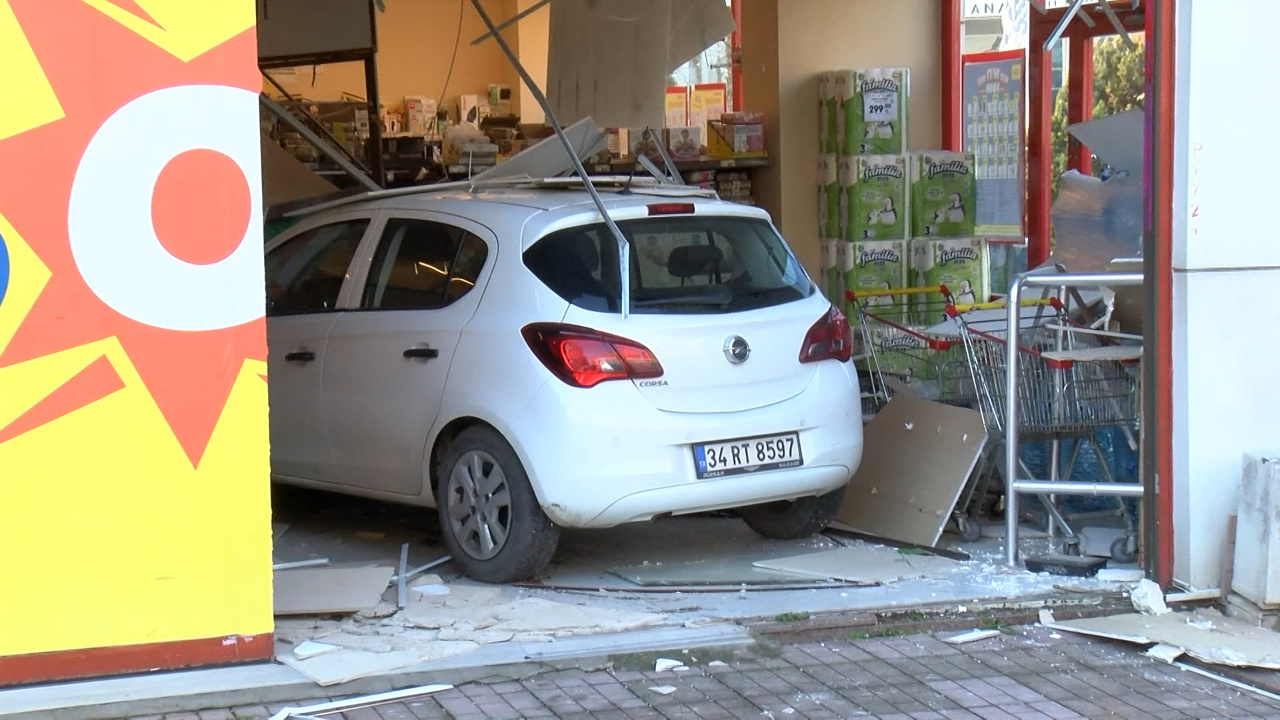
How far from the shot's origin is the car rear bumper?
591cm

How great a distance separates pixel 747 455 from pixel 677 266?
0.86m

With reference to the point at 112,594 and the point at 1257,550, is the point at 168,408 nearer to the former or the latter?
the point at 112,594

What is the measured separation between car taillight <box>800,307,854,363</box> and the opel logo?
0.32m

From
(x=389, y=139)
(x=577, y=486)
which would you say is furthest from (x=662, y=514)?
(x=389, y=139)

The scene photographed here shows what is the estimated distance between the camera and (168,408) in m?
4.90

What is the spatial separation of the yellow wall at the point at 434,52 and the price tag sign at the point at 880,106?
637cm

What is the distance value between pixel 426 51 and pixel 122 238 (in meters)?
12.4

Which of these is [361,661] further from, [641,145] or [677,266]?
[641,145]

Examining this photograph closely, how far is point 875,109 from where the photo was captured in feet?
35.0

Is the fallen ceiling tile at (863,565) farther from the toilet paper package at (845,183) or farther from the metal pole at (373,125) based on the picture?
the metal pole at (373,125)

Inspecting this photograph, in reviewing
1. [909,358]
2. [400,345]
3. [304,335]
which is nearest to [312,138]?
[304,335]

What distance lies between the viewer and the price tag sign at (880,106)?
418 inches

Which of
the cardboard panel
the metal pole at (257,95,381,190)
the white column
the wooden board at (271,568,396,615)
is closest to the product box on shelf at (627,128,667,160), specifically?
the metal pole at (257,95,381,190)

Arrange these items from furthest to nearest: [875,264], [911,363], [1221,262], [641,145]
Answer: [641,145] → [875,264] → [911,363] → [1221,262]
